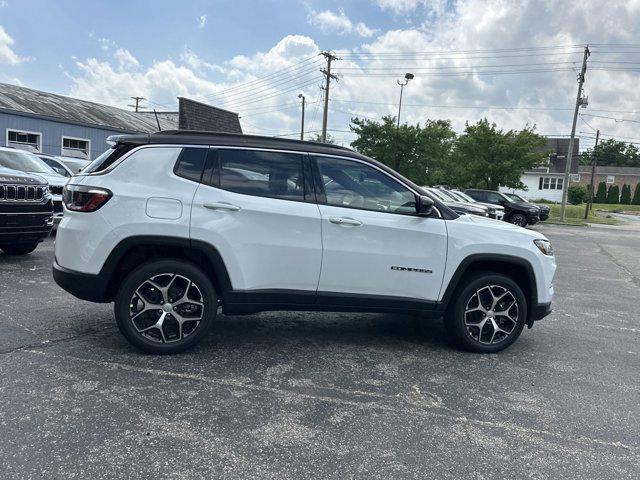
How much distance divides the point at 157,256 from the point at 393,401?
89.9 inches

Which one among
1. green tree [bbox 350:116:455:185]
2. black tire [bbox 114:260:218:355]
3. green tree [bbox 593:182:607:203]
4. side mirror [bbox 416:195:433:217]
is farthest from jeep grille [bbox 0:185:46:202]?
green tree [bbox 593:182:607:203]

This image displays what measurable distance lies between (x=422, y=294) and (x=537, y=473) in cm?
189

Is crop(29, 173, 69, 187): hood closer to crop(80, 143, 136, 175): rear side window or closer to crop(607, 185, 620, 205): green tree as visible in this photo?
crop(80, 143, 136, 175): rear side window

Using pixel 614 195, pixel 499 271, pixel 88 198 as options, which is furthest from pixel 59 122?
pixel 614 195

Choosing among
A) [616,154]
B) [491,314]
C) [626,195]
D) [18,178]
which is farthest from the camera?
[616,154]

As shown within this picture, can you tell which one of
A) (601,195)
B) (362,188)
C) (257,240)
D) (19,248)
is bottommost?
(19,248)

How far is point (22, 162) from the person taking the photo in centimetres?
1023

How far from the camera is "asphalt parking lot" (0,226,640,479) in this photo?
283cm

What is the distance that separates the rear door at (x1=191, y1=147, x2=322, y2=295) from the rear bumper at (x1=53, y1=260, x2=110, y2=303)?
876mm

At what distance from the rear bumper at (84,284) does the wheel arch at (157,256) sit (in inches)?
1.8

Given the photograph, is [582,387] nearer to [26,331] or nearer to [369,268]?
[369,268]

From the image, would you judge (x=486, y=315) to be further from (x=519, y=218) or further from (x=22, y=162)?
(x=519, y=218)

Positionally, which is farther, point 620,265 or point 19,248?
point 620,265

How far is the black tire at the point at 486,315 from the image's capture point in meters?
4.59
